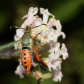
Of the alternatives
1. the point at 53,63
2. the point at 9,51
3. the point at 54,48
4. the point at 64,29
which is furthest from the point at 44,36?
the point at 64,29

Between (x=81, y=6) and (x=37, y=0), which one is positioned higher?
(x=37, y=0)

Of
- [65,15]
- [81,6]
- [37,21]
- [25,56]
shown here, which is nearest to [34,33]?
[37,21]

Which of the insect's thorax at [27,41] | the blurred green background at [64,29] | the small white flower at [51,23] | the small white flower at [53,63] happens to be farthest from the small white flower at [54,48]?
the blurred green background at [64,29]

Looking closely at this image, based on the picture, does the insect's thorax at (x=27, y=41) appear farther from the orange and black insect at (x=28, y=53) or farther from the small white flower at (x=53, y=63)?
the small white flower at (x=53, y=63)

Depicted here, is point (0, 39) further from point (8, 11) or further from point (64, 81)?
point (64, 81)

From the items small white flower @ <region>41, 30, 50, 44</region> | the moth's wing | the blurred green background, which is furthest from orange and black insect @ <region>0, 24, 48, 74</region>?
the blurred green background

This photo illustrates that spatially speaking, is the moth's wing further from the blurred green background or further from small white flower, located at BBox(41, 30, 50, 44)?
the blurred green background

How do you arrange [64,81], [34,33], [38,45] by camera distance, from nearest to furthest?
[38,45], [34,33], [64,81]
